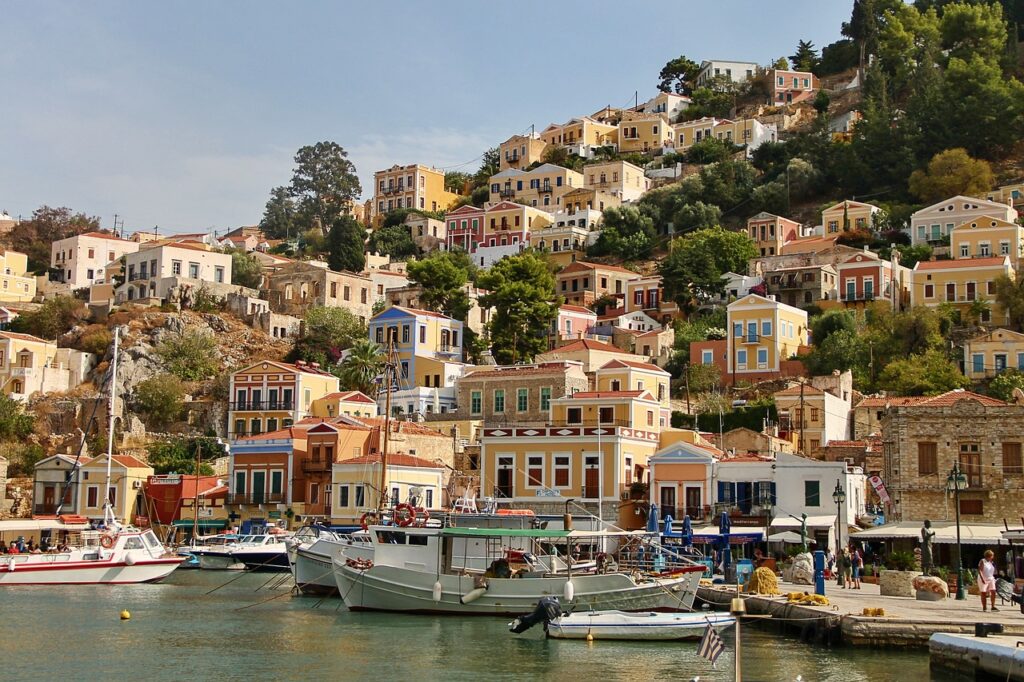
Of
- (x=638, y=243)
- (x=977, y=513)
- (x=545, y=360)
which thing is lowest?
(x=977, y=513)

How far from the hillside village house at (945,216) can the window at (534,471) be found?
44.8 meters

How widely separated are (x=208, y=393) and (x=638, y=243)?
131 feet

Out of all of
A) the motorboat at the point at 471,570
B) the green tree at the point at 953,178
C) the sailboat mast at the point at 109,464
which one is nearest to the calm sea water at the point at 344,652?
the motorboat at the point at 471,570

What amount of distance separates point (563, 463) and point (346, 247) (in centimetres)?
5461

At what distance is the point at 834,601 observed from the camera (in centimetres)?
3092

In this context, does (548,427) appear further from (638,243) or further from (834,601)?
(638,243)

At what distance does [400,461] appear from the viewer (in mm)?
54844

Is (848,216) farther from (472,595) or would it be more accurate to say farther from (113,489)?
(472,595)

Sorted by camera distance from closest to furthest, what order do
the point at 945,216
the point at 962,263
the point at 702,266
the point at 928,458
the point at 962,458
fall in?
the point at 962,458 < the point at 928,458 < the point at 962,263 < the point at 945,216 < the point at 702,266

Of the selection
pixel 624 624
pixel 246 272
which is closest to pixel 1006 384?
pixel 624 624

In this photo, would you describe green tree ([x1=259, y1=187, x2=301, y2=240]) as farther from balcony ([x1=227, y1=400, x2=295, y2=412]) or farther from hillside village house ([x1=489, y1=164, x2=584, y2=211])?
balcony ([x1=227, y1=400, x2=295, y2=412])

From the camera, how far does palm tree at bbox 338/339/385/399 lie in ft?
244

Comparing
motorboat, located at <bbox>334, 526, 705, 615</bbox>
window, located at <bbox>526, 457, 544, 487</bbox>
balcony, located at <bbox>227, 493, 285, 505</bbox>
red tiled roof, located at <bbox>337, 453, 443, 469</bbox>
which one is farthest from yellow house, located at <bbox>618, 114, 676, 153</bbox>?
motorboat, located at <bbox>334, 526, 705, 615</bbox>

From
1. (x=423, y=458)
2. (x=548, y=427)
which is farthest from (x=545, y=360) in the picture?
(x=548, y=427)
